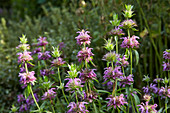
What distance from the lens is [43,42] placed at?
1.71 meters

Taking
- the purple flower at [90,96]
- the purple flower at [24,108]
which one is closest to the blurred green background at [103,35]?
the purple flower at [24,108]

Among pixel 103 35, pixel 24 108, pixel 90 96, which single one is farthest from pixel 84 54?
pixel 103 35

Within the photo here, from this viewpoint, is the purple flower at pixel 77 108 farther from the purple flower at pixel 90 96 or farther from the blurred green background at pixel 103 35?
the blurred green background at pixel 103 35

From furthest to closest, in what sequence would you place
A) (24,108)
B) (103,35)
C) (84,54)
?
(103,35), (24,108), (84,54)

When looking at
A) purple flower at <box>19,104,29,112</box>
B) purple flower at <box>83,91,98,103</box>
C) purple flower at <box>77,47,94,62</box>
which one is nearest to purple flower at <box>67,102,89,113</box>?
purple flower at <box>83,91,98,103</box>

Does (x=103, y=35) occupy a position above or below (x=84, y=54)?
above

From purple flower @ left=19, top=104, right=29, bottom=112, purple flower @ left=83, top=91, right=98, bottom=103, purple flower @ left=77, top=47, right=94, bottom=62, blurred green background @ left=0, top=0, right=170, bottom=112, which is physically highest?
blurred green background @ left=0, top=0, right=170, bottom=112

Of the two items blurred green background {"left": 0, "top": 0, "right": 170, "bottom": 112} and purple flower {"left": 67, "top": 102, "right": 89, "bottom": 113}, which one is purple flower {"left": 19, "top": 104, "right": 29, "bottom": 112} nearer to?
blurred green background {"left": 0, "top": 0, "right": 170, "bottom": 112}

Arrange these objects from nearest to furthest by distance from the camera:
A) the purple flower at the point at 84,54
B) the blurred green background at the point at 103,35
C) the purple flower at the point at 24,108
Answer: the purple flower at the point at 84,54, the purple flower at the point at 24,108, the blurred green background at the point at 103,35

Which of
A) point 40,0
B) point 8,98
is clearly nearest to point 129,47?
point 8,98

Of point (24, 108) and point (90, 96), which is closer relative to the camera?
point (90, 96)

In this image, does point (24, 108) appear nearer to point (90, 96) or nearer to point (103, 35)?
point (90, 96)

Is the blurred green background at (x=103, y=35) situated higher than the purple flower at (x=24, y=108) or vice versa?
the blurred green background at (x=103, y=35)

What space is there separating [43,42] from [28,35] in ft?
3.86
